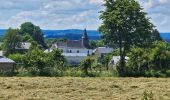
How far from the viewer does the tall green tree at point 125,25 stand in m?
41.5

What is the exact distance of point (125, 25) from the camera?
41.7 metres

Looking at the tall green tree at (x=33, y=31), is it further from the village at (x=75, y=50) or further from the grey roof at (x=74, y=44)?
the grey roof at (x=74, y=44)

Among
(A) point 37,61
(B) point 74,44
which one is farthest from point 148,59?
(B) point 74,44

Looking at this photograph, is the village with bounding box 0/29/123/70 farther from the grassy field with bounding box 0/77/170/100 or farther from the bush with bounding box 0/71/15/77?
the grassy field with bounding box 0/77/170/100

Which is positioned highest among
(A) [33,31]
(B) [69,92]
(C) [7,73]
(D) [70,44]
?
(A) [33,31]

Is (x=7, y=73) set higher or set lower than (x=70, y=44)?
lower

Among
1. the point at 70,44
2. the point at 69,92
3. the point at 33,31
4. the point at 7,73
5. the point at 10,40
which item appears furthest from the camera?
the point at 33,31

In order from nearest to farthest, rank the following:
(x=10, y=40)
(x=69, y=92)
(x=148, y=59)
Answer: (x=69, y=92), (x=148, y=59), (x=10, y=40)

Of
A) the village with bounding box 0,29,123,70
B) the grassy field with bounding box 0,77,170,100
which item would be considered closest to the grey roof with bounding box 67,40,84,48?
the village with bounding box 0,29,123,70

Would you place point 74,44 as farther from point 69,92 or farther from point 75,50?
point 69,92

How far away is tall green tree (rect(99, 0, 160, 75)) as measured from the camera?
41469 mm

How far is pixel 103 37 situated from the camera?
41812mm

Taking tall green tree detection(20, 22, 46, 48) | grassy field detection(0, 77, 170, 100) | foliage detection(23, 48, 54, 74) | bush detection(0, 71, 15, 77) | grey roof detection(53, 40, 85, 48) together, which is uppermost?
tall green tree detection(20, 22, 46, 48)

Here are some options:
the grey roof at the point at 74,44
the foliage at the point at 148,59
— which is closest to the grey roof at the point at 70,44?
the grey roof at the point at 74,44
